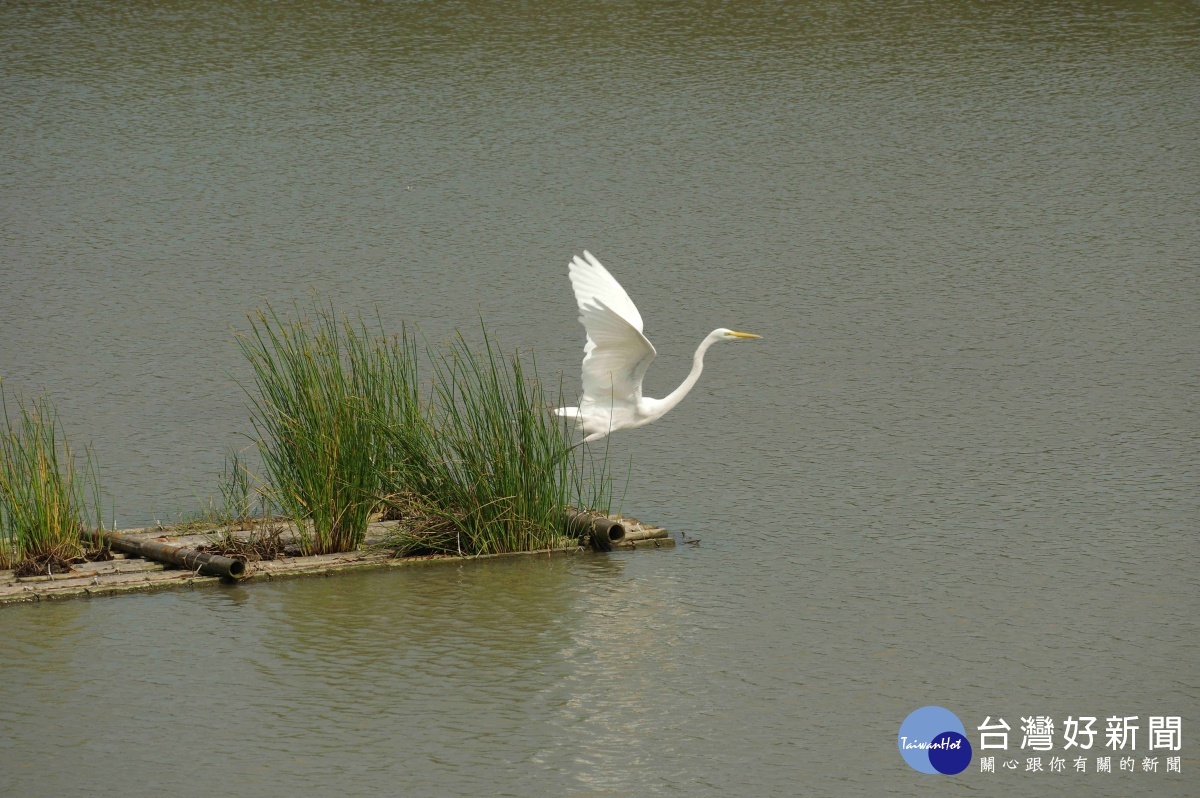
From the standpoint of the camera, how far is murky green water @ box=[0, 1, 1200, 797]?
443cm

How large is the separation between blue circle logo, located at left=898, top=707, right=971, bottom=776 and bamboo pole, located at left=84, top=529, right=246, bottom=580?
2.27 metres

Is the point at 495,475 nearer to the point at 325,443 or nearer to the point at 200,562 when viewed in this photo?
the point at 325,443

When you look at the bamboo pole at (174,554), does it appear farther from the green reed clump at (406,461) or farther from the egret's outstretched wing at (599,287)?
the egret's outstretched wing at (599,287)

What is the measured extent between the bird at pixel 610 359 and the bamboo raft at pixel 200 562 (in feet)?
1.21

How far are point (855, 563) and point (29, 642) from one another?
264 centimetres

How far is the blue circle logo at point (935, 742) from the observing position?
163 inches

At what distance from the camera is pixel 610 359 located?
590 cm

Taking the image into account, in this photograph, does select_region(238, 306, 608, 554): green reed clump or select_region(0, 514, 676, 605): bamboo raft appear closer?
select_region(0, 514, 676, 605): bamboo raft

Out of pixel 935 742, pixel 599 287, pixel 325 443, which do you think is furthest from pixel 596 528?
pixel 935 742

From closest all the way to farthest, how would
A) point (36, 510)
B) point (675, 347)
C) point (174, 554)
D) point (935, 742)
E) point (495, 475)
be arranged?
point (935, 742) < point (36, 510) < point (174, 554) < point (495, 475) < point (675, 347)

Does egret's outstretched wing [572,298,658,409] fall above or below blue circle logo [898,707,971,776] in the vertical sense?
above

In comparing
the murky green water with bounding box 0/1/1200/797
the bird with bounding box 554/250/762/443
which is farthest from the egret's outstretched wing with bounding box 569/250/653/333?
the murky green water with bounding box 0/1/1200/797

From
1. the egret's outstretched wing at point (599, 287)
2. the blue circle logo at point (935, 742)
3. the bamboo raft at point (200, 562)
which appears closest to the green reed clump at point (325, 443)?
the bamboo raft at point (200, 562)

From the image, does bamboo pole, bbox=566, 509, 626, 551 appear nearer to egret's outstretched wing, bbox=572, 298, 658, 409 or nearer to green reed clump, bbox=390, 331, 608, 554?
green reed clump, bbox=390, 331, 608, 554
